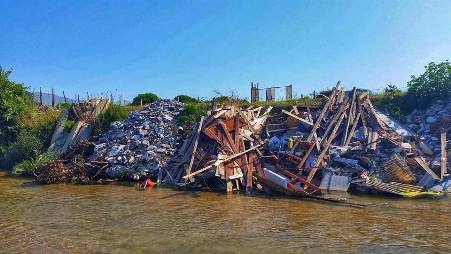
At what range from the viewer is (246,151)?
15578 mm

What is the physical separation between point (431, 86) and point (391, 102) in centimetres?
196

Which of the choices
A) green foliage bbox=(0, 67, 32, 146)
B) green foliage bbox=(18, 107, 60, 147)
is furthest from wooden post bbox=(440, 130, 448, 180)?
green foliage bbox=(0, 67, 32, 146)

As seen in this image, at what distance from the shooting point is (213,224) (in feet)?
33.3

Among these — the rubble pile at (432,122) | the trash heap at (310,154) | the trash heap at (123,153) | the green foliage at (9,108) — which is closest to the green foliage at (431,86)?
the rubble pile at (432,122)

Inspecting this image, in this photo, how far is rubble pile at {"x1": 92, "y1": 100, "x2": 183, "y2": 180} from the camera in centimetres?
1703

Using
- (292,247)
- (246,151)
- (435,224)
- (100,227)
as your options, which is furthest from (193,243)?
(246,151)

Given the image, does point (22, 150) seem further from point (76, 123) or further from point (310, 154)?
point (310, 154)

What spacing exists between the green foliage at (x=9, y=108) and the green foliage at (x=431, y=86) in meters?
20.8

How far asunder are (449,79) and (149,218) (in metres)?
15.4

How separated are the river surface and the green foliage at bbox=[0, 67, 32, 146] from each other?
35.3ft

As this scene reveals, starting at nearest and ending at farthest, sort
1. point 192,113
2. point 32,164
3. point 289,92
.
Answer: point 32,164 → point 192,113 → point 289,92

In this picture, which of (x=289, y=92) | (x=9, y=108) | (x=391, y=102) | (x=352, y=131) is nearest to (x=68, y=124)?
(x=9, y=108)

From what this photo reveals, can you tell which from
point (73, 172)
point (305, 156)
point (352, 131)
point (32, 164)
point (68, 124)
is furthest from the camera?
point (68, 124)

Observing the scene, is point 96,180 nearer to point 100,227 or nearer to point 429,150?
point 100,227
